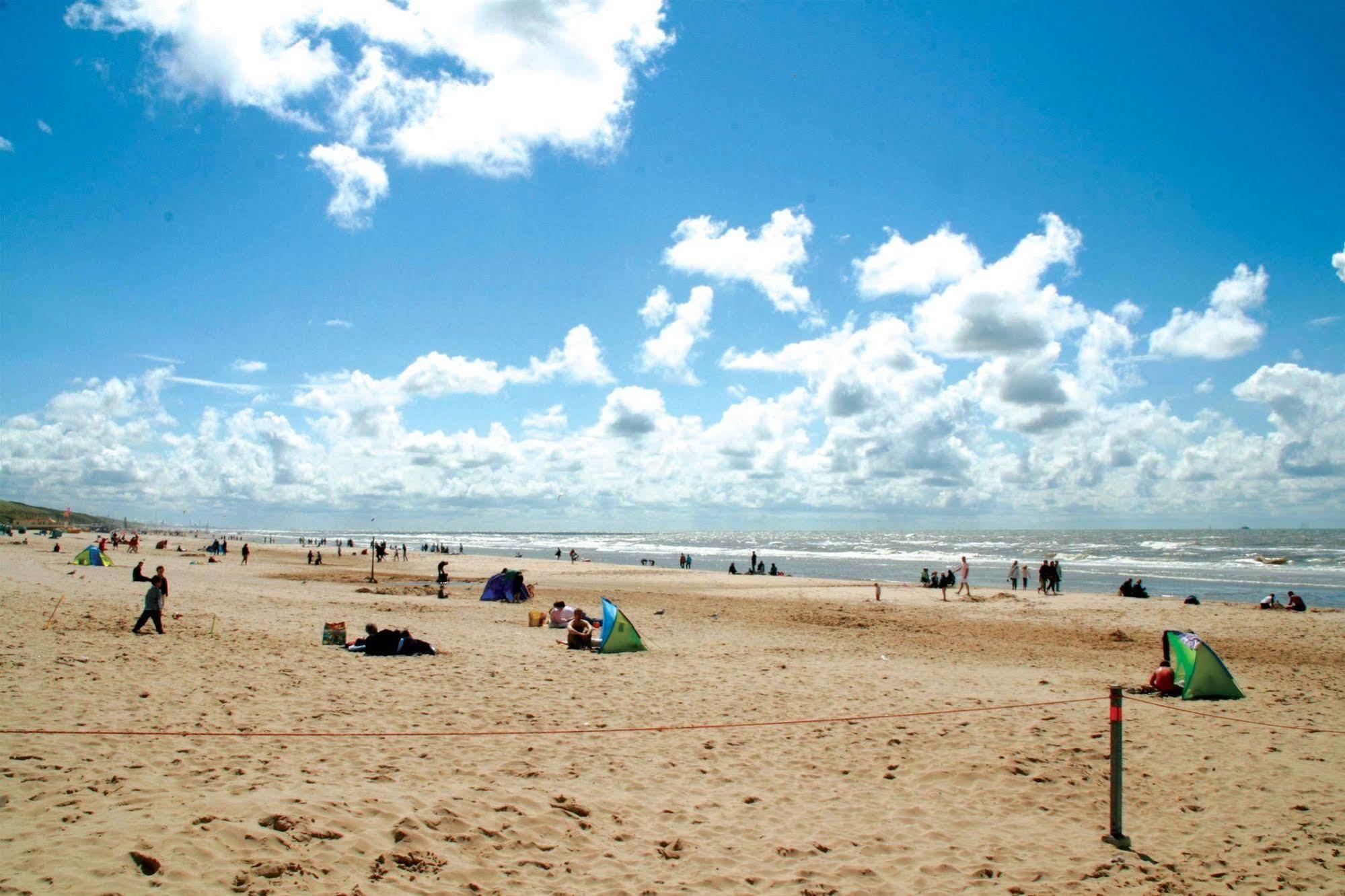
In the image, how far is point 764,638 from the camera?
58.5ft

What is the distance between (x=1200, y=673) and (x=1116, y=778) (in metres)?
6.66

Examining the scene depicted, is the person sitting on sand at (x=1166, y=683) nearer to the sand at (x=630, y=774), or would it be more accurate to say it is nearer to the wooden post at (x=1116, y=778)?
the sand at (x=630, y=774)

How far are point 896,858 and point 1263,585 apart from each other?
4326cm

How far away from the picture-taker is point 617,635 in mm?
14609

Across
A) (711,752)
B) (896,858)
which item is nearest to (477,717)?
(711,752)

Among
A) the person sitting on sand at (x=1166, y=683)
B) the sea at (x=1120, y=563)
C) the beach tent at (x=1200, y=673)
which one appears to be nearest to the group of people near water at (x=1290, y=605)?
the sea at (x=1120, y=563)

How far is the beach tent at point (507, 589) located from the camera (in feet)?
83.4

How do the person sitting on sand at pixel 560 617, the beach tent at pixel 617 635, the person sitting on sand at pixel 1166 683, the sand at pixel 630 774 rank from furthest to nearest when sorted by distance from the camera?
the person sitting on sand at pixel 560 617
the beach tent at pixel 617 635
the person sitting on sand at pixel 1166 683
the sand at pixel 630 774

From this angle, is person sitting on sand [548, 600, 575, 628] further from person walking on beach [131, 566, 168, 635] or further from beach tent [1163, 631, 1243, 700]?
beach tent [1163, 631, 1243, 700]

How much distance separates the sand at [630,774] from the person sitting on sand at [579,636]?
47 centimetres

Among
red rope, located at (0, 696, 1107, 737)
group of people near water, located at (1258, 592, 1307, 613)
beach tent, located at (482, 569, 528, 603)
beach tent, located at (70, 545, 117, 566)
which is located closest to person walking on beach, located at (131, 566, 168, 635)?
red rope, located at (0, 696, 1107, 737)

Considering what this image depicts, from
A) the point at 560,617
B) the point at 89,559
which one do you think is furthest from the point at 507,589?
the point at 89,559

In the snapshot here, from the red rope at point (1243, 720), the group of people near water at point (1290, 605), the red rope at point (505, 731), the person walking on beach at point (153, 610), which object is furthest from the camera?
the group of people near water at point (1290, 605)

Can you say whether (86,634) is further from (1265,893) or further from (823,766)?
(1265,893)
